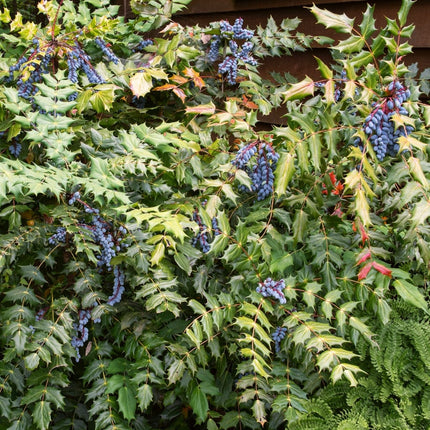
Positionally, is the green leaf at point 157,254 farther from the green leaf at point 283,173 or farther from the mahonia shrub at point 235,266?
the green leaf at point 283,173

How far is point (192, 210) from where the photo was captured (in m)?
1.98

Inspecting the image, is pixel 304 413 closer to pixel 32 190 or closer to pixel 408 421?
pixel 408 421

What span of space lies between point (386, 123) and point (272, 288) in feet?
2.33

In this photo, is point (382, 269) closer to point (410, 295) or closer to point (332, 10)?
point (410, 295)

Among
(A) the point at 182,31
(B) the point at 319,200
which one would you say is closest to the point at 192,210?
(B) the point at 319,200

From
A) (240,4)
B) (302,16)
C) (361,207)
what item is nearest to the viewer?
(361,207)

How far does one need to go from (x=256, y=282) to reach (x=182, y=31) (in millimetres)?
1714

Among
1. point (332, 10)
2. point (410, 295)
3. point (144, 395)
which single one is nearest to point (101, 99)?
point (144, 395)

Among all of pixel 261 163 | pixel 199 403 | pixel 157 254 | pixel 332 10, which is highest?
pixel 332 10

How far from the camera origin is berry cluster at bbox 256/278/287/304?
1.85 meters

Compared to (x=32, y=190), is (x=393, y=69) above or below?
above

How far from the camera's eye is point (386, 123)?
5.90 feet

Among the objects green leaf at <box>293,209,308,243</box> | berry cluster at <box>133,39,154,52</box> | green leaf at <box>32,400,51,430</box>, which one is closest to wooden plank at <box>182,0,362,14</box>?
berry cluster at <box>133,39,154,52</box>

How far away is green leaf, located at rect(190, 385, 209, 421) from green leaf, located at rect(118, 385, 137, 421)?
24 cm
